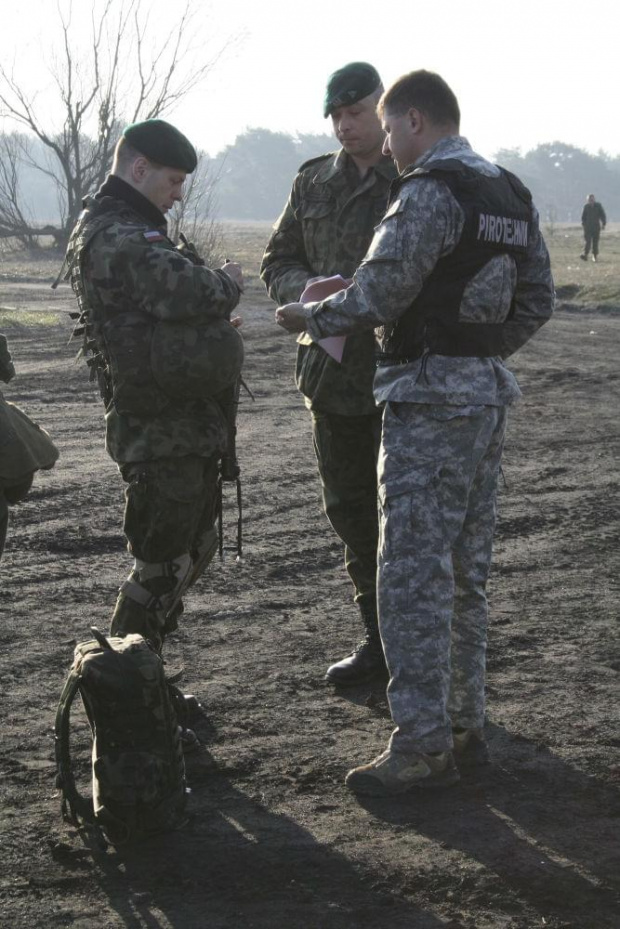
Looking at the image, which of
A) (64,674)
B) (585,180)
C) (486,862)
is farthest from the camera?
(585,180)

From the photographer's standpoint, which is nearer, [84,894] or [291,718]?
[84,894]

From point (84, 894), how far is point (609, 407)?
923cm

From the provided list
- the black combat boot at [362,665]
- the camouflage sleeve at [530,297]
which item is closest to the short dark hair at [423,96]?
the camouflage sleeve at [530,297]

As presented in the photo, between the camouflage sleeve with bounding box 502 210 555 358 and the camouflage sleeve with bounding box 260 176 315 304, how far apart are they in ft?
3.44

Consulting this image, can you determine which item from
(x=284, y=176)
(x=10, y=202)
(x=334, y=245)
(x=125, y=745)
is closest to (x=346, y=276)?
(x=334, y=245)

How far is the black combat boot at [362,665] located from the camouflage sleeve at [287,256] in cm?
140

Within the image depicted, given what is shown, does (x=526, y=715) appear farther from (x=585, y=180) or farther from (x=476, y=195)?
(x=585, y=180)

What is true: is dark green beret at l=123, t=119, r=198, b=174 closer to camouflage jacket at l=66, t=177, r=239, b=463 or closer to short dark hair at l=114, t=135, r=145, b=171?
short dark hair at l=114, t=135, r=145, b=171

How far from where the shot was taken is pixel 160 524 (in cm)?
406

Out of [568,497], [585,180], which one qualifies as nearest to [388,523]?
[568,497]

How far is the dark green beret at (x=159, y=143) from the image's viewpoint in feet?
13.0

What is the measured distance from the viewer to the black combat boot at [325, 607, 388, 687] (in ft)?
16.0

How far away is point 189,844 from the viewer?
11.7ft

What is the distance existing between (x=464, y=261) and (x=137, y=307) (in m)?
1.05
